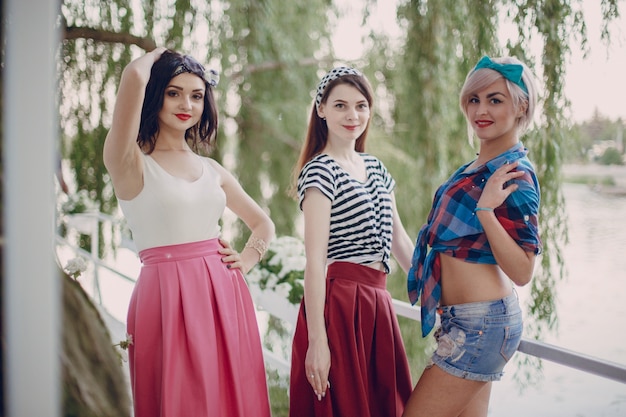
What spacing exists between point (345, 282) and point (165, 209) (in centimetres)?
55

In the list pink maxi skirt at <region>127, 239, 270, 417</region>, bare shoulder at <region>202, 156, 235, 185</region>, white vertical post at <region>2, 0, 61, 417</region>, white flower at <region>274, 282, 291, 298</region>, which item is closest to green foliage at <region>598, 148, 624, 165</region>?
white flower at <region>274, 282, 291, 298</region>

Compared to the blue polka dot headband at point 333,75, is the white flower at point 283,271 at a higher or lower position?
lower

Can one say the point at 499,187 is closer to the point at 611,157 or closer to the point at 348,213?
the point at 348,213

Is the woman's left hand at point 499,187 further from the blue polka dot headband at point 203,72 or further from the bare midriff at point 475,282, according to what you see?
the blue polka dot headband at point 203,72

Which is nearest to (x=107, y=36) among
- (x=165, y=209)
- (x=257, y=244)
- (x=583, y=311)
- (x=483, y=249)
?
(x=257, y=244)

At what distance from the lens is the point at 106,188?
3.81 meters

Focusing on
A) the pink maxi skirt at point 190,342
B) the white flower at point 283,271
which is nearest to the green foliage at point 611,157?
the white flower at point 283,271

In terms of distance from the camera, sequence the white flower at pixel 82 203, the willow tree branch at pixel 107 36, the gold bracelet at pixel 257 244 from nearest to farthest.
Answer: the gold bracelet at pixel 257 244, the willow tree branch at pixel 107 36, the white flower at pixel 82 203

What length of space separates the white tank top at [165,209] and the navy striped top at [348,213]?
30 cm

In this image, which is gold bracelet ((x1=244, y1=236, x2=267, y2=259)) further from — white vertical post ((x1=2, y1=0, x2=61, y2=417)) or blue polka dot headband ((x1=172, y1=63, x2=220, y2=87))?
white vertical post ((x1=2, y1=0, x2=61, y2=417))

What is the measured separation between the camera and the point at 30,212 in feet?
2.59

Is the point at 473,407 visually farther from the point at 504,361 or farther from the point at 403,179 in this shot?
the point at 403,179

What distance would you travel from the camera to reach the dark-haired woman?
1.60 metres

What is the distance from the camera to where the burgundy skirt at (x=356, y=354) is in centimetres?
169
